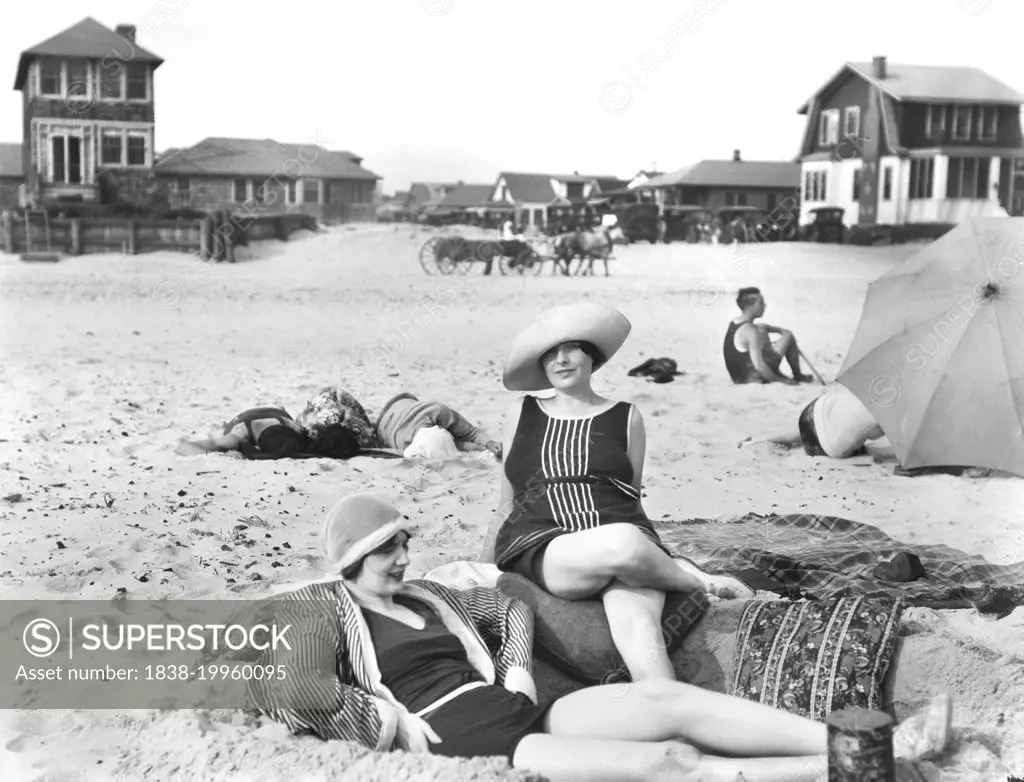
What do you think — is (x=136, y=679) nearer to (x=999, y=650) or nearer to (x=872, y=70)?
(x=999, y=650)

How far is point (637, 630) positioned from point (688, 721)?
1.20ft

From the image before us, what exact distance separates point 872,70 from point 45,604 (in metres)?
25.3

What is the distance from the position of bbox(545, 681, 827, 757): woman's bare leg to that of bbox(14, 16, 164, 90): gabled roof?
18.2 metres

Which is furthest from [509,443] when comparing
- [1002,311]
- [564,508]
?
[1002,311]

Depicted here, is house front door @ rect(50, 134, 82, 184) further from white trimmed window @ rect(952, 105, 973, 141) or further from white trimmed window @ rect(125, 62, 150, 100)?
white trimmed window @ rect(952, 105, 973, 141)

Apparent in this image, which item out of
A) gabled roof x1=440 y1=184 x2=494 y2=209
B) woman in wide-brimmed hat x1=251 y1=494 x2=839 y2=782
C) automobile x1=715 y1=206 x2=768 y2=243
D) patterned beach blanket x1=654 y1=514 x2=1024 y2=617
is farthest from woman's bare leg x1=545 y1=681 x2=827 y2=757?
gabled roof x1=440 y1=184 x2=494 y2=209

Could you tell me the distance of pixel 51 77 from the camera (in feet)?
68.6

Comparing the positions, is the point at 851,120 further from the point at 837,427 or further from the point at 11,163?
the point at 837,427

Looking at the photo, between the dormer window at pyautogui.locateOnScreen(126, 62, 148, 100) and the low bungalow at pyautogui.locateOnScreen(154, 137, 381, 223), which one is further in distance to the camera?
the low bungalow at pyautogui.locateOnScreen(154, 137, 381, 223)

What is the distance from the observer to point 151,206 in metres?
22.6

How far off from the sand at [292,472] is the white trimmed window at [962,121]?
11935 mm

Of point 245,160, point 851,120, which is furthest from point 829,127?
point 245,160

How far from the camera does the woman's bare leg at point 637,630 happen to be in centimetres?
329

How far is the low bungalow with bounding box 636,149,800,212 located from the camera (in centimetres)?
3262
